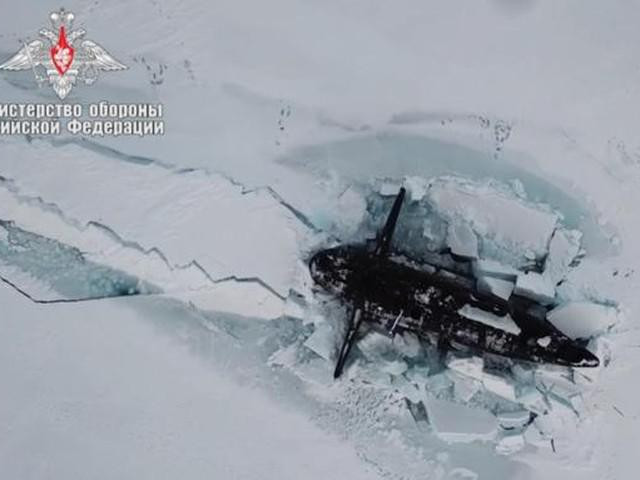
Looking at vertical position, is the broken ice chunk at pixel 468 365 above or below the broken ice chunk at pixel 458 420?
above

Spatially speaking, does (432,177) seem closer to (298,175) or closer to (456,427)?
(298,175)

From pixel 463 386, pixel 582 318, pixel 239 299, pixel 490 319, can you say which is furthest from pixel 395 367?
pixel 582 318

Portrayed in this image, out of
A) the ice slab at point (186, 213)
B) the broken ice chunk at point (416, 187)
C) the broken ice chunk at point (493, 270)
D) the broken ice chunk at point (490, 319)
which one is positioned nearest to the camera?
the broken ice chunk at point (490, 319)

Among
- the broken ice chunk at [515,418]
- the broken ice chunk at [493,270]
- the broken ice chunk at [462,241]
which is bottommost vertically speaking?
the broken ice chunk at [515,418]

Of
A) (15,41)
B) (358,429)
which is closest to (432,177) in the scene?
(358,429)

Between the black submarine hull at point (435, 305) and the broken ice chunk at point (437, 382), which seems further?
the broken ice chunk at point (437, 382)

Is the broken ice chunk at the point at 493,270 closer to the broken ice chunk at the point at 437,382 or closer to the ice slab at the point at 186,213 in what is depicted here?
the broken ice chunk at the point at 437,382

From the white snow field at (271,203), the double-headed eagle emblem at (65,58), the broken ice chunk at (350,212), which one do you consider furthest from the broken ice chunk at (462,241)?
the double-headed eagle emblem at (65,58)
